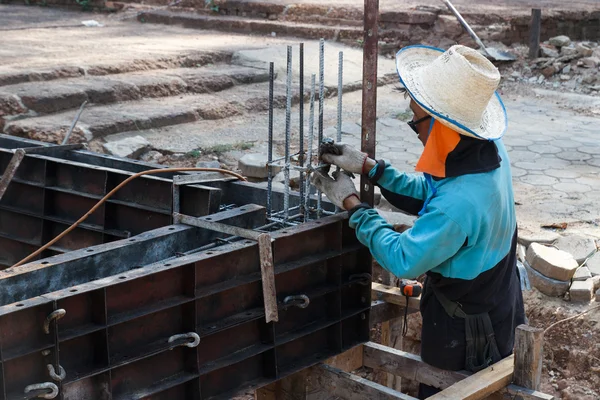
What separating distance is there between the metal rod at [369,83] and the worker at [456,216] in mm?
147

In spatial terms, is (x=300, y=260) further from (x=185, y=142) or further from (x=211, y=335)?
(x=185, y=142)

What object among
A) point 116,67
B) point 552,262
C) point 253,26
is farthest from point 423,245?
point 253,26

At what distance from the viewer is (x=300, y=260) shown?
12.8 feet

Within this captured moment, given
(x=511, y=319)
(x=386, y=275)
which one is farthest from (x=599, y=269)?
(x=511, y=319)

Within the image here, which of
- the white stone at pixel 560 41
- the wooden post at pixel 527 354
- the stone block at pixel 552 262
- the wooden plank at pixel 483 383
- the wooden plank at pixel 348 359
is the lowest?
the wooden plank at pixel 348 359

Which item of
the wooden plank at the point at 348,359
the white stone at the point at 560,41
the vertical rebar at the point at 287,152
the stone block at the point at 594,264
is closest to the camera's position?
the vertical rebar at the point at 287,152

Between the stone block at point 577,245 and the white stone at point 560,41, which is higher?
the white stone at point 560,41

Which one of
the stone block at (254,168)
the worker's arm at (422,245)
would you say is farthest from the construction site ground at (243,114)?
the worker's arm at (422,245)

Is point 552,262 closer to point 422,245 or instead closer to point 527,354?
point 527,354

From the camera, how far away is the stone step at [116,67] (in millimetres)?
9531

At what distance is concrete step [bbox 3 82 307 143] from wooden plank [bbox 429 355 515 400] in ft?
18.2

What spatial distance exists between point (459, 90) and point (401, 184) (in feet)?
2.44

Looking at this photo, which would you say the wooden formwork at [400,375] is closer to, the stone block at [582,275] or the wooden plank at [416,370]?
the wooden plank at [416,370]

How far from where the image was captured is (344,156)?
3.94 m
